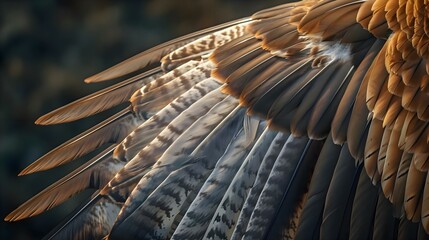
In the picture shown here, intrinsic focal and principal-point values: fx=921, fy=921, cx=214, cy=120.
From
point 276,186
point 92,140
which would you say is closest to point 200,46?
point 92,140

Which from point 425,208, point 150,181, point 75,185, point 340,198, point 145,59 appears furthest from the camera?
point 145,59

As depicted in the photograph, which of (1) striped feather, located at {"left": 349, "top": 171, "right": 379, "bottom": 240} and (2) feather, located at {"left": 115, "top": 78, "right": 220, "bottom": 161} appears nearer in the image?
(1) striped feather, located at {"left": 349, "top": 171, "right": 379, "bottom": 240}

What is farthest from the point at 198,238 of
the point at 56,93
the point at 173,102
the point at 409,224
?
the point at 56,93

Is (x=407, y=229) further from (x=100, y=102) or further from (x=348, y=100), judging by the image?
(x=100, y=102)

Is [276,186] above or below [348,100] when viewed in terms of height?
below

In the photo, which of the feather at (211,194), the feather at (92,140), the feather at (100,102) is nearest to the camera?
the feather at (211,194)

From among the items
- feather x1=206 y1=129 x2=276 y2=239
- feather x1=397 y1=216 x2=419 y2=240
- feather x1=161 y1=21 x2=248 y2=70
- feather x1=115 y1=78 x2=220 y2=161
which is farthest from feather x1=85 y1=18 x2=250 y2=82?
feather x1=397 y1=216 x2=419 y2=240

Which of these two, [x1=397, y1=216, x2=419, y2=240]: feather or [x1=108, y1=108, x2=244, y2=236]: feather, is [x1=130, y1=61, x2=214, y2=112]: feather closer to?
[x1=108, y1=108, x2=244, y2=236]: feather

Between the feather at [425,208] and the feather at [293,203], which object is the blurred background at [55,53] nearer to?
the feather at [293,203]

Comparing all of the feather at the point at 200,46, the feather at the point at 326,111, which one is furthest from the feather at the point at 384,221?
the feather at the point at 200,46
